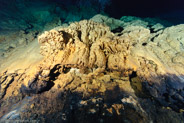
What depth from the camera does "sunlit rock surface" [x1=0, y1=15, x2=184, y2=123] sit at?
7.12ft

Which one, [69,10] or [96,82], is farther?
[69,10]

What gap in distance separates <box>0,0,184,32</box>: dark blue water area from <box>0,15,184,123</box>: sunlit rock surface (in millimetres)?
6181

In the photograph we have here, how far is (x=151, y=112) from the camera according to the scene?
219 centimetres

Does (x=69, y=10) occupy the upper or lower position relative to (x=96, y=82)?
upper

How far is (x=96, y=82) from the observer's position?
9.70 ft

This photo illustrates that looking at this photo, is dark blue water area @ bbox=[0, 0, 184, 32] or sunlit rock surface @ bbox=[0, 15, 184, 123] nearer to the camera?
sunlit rock surface @ bbox=[0, 15, 184, 123]

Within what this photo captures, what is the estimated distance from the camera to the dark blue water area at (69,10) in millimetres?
8283

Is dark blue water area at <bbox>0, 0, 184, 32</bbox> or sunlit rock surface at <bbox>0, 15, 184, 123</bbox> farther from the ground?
dark blue water area at <bbox>0, 0, 184, 32</bbox>

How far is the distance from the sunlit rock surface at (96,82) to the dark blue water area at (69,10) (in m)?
6.18

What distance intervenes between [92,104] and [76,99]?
51 cm

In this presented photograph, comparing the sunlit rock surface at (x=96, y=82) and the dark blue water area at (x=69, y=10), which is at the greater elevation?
the dark blue water area at (x=69, y=10)

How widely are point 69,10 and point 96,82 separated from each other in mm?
12283

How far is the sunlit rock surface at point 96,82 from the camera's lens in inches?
85.4

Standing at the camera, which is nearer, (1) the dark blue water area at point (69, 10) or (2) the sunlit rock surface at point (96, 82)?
(2) the sunlit rock surface at point (96, 82)
